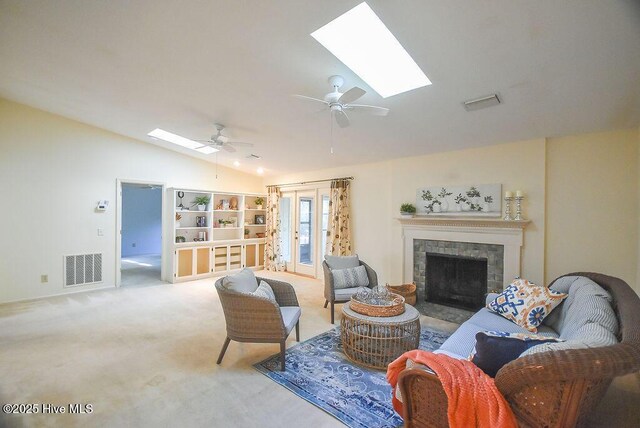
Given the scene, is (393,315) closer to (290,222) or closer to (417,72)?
(417,72)

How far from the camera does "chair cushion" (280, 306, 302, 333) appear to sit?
2.72 m

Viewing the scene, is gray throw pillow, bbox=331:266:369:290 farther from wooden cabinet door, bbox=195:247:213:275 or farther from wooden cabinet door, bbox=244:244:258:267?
wooden cabinet door, bbox=244:244:258:267

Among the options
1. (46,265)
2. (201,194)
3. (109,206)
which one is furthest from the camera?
(201,194)

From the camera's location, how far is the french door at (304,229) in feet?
20.6

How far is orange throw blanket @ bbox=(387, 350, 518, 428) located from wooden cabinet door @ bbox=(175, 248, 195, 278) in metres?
5.59

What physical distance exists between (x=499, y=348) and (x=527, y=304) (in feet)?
4.92

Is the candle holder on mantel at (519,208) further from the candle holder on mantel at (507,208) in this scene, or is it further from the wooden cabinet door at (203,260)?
the wooden cabinet door at (203,260)

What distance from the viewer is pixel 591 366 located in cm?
112

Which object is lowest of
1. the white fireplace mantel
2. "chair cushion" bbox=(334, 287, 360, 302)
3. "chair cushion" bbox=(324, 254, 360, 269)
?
"chair cushion" bbox=(334, 287, 360, 302)

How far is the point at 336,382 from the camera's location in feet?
7.88

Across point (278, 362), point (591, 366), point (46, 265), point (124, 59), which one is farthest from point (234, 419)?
point (46, 265)

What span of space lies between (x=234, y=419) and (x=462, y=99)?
136 inches

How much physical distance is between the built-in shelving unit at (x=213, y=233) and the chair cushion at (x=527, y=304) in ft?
18.0

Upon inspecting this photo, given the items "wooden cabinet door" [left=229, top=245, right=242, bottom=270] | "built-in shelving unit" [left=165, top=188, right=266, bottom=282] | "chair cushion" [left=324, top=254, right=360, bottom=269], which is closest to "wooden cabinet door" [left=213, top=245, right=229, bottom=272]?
"built-in shelving unit" [left=165, top=188, right=266, bottom=282]
